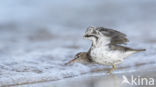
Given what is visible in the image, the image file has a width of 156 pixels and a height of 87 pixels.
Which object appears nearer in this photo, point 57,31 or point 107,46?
point 107,46

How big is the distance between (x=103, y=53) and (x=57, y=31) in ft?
22.5

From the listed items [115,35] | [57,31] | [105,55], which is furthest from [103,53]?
[57,31]

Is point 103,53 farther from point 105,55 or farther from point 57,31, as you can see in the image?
point 57,31

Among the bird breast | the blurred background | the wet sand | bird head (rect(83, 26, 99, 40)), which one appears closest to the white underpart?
the bird breast

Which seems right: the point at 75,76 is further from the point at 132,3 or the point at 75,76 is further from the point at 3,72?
the point at 132,3

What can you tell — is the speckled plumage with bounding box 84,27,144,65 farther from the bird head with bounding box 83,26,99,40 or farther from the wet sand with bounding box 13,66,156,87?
the wet sand with bounding box 13,66,156,87

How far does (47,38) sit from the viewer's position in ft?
43.7

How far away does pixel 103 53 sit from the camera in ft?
24.2

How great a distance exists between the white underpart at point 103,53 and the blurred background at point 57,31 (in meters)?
0.77

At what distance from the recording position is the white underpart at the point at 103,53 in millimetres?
7359

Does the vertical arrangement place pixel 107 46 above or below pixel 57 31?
below

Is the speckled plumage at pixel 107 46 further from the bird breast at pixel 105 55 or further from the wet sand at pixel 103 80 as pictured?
the wet sand at pixel 103 80

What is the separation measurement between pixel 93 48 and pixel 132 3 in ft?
33.2

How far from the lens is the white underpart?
7.36m
